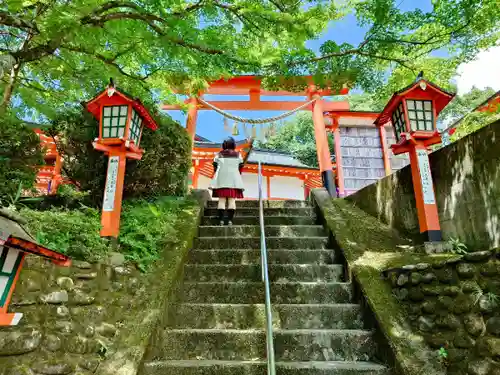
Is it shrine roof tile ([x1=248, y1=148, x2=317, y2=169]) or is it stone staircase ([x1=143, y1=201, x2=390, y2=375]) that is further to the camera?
shrine roof tile ([x1=248, y1=148, x2=317, y2=169])

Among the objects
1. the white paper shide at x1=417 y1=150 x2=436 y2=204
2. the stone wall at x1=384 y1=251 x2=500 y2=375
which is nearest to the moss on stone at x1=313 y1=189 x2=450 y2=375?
the stone wall at x1=384 y1=251 x2=500 y2=375

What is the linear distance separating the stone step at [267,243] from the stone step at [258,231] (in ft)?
1.05

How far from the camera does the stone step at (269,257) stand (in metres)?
4.48

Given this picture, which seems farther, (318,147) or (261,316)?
(318,147)

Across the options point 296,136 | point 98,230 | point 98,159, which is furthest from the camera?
point 296,136

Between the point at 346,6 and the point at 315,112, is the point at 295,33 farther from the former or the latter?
the point at 315,112

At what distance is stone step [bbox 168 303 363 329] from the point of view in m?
3.38

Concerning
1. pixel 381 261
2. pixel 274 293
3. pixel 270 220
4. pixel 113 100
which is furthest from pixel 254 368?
pixel 113 100

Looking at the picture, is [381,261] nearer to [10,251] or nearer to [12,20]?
[10,251]

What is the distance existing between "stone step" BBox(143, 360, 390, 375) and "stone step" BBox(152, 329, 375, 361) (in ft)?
0.78

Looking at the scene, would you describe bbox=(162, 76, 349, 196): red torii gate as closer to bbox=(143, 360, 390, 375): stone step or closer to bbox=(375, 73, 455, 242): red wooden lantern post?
bbox=(375, 73, 455, 242): red wooden lantern post

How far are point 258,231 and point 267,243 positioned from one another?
1.43ft

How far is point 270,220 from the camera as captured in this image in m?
5.70

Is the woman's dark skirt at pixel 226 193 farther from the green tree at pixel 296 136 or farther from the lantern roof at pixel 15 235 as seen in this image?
the green tree at pixel 296 136
